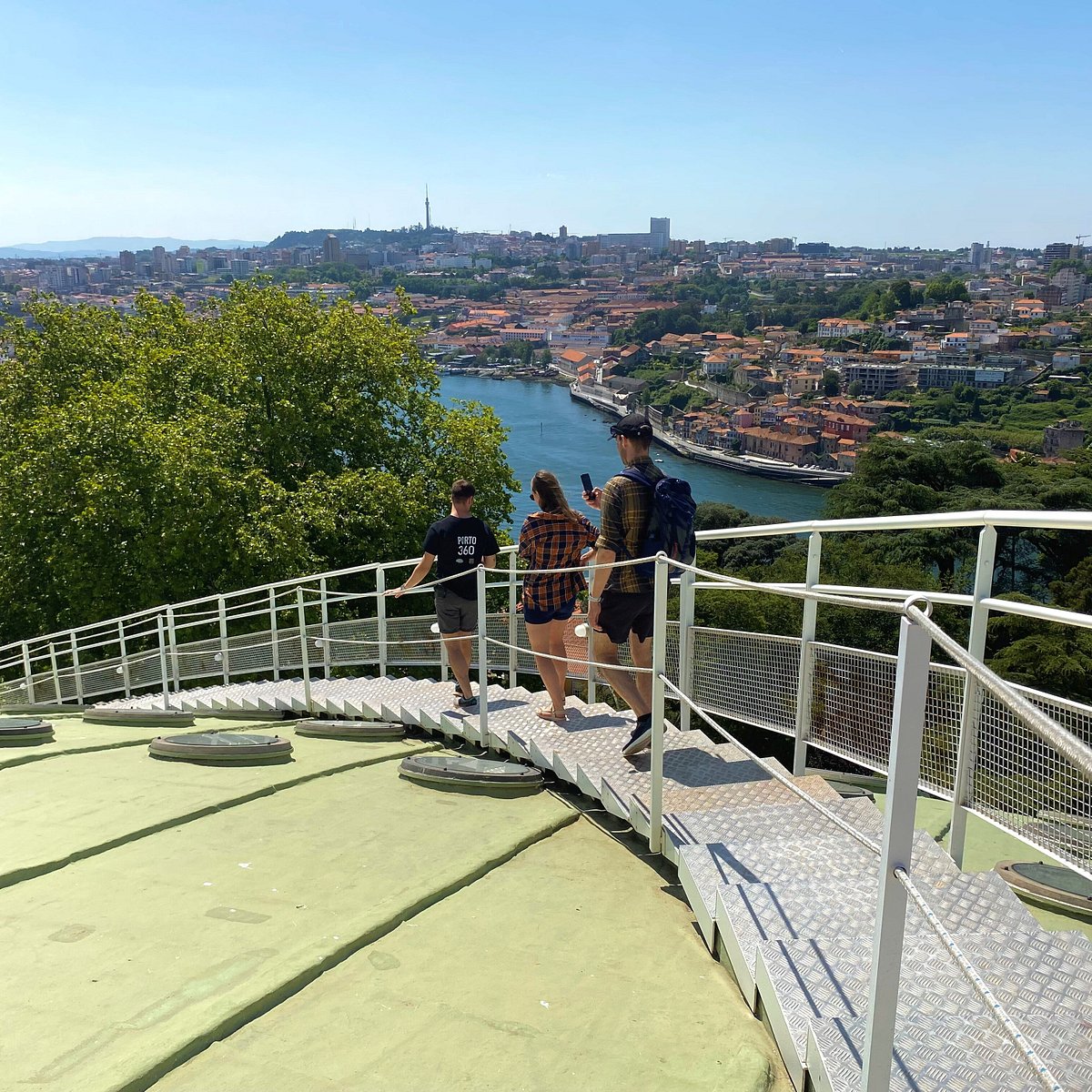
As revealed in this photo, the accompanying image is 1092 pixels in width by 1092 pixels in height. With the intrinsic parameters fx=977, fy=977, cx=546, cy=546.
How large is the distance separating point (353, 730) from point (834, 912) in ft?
12.4

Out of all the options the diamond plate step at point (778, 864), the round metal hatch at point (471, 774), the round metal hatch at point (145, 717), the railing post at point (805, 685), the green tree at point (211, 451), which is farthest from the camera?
the green tree at point (211, 451)

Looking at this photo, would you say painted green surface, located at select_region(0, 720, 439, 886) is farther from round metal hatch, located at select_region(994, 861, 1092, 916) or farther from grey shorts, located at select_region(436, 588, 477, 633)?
round metal hatch, located at select_region(994, 861, 1092, 916)

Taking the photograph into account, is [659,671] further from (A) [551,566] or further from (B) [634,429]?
(A) [551,566]

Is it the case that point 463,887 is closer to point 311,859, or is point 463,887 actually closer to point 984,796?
point 311,859

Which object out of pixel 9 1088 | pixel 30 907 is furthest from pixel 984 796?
pixel 30 907

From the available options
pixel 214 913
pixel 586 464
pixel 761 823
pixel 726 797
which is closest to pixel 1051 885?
pixel 761 823

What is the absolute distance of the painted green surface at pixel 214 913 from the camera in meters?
2.34

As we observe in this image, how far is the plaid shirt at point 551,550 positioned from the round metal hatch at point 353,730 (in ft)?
4.48

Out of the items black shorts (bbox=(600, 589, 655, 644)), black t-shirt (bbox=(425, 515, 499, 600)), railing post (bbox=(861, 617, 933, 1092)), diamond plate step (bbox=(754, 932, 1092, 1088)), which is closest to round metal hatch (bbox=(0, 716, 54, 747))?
black t-shirt (bbox=(425, 515, 499, 600))

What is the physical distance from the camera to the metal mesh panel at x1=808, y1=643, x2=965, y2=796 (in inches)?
118

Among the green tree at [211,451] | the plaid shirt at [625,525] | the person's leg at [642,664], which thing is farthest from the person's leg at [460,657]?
the green tree at [211,451]

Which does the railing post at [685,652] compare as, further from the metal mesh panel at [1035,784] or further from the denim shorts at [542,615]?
the metal mesh panel at [1035,784]

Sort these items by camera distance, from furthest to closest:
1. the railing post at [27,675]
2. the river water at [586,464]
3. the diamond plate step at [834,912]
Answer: the river water at [586,464]
the railing post at [27,675]
the diamond plate step at [834,912]

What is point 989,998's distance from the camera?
1339 millimetres
